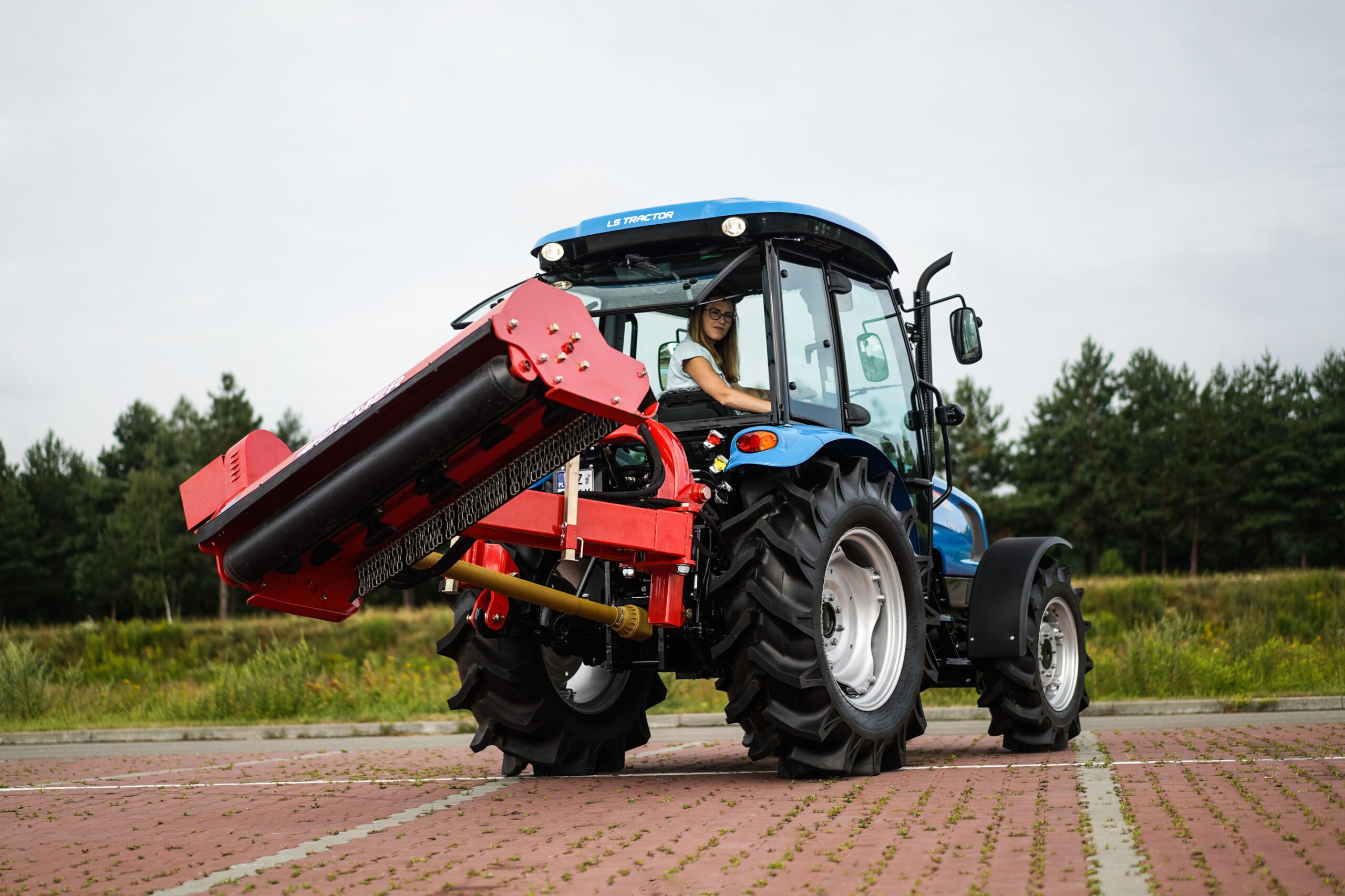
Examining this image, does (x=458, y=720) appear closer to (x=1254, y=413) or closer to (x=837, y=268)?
(x=837, y=268)

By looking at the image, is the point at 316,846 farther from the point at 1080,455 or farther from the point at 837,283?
the point at 1080,455

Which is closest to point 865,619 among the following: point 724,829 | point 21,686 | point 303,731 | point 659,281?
point 659,281

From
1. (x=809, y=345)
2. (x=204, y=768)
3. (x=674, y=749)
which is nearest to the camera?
(x=809, y=345)

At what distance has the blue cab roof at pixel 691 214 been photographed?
6.54 metres

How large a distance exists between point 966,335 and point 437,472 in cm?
374

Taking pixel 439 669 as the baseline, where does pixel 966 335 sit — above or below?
above

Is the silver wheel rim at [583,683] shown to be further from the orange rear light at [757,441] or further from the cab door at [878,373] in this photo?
the cab door at [878,373]

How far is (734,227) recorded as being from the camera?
643 cm

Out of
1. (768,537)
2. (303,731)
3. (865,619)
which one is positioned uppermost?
(768,537)

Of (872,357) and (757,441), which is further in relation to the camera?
(872,357)

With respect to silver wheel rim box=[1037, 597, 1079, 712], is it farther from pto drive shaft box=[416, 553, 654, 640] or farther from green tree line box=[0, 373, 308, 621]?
green tree line box=[0, 373, 308, 621]

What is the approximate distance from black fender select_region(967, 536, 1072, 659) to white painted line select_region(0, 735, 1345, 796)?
2.59 ft

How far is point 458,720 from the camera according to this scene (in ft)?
42.6

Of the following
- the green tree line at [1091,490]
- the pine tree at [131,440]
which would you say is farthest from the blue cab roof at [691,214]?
the pine tree at [131,440]
